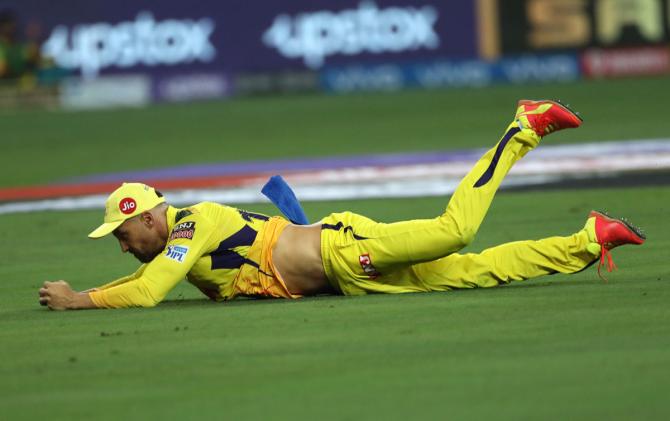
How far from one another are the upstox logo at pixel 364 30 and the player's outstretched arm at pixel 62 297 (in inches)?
1042

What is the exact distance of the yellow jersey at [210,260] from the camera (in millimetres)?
8086

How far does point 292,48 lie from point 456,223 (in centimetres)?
2761

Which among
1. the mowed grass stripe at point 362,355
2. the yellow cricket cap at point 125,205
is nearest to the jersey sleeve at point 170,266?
the mowed grass stripe at point 362,355

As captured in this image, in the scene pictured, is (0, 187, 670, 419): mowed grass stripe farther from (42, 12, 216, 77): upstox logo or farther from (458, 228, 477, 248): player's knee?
(42, 12, 216, 77): upstox logo

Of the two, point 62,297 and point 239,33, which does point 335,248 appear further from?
point 239,33

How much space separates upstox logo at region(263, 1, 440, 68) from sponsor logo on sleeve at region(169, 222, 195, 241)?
26.5 metres

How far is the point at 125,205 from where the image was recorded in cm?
820

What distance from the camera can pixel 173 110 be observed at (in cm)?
3278

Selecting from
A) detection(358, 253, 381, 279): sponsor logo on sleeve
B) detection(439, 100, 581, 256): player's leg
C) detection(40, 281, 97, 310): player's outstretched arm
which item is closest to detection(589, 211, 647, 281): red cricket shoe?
detection(439, 100, 581, 256): player's leg

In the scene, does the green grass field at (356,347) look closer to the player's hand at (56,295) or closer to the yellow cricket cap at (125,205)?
the player's hand at (56,295)

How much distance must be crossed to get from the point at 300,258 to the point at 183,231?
72 centimetres

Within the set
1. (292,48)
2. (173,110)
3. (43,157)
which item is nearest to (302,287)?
(43,157)

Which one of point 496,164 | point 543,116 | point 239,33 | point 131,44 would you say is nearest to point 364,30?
point 239,33

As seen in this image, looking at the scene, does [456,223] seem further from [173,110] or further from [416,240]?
[173,110]
